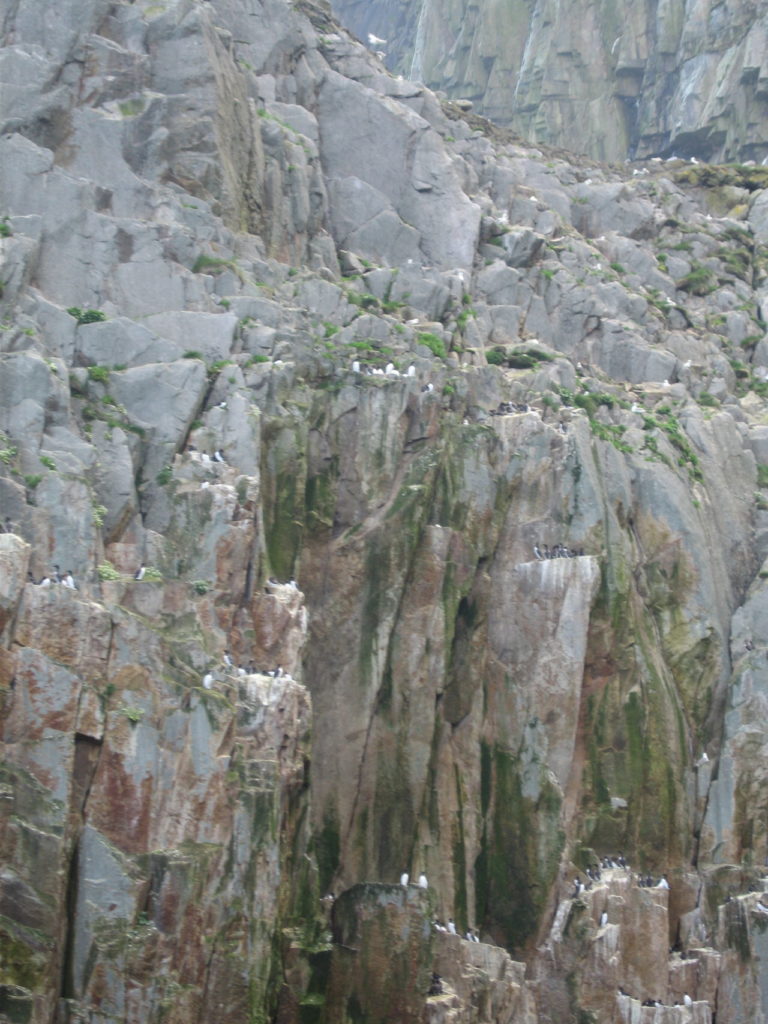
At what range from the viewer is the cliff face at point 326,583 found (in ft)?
130

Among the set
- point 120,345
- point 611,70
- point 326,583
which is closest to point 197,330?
point 120,345

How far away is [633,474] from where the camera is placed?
57125 mm

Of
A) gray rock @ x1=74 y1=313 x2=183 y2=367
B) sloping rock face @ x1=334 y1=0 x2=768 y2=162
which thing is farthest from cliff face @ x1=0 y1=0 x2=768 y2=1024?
sloping rock face @ x1=334 y1=0 x2=768 y2=162

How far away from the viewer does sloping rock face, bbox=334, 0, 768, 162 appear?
99375 millimetres

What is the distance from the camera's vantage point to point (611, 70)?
10744 centimetres

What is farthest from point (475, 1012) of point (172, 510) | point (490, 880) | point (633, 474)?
point (633, 474)

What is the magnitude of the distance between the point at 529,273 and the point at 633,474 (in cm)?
→ 1335

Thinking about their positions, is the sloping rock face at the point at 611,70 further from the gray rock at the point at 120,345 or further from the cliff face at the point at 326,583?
the gray rock at the point at 120,345

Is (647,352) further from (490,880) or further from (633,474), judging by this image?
(490,880)

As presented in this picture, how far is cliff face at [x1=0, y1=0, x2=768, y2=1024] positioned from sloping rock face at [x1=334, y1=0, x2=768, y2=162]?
39.0 meters

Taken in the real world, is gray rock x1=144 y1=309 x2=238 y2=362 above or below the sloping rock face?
below

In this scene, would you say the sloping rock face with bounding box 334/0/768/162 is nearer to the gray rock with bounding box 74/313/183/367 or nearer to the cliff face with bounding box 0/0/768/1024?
the cliff face with bounding box 0/0/768/1024

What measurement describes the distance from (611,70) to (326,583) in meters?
67.6

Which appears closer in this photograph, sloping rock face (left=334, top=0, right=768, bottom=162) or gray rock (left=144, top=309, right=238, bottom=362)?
gray rock (left=144, top=309, right=238, bottom=362)
